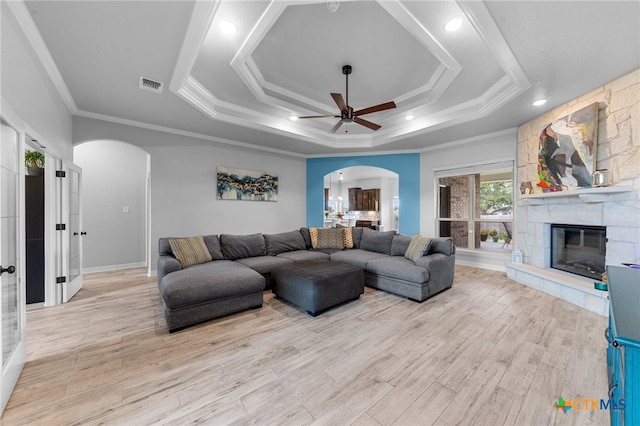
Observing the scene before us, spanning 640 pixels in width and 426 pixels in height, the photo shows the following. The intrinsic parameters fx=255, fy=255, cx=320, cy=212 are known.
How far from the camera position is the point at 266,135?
5.01 meters

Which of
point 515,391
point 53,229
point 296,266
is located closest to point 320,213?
point 296,266

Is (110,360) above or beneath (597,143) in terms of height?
beneath

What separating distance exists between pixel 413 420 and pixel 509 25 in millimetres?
3136

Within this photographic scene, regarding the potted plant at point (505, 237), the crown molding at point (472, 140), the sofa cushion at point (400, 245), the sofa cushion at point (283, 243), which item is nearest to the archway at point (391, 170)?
the crown molding at point (472, 140)

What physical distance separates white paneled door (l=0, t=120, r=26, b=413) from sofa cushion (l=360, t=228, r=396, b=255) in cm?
438

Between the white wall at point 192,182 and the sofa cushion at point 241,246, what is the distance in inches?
47.0

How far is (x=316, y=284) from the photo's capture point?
9.63 feet

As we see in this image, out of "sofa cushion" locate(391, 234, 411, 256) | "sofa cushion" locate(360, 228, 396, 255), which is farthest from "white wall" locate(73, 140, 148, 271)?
"sofa cushion" locate(391, 234, 411, 256)

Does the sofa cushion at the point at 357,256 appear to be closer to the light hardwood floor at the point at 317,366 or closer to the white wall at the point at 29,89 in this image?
the light hardwood floor at the point at 317,366

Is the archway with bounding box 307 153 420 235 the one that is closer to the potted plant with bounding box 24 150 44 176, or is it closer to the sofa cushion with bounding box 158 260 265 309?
the sofa cushion with bounding box 158 260 265 309

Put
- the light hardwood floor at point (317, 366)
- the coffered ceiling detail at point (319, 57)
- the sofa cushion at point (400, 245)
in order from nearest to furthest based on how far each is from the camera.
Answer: the light hardwood floor at point (317, 366)
the coffered ceiling detail at point (319, 57)
the sofa cushion at point (400, 245)

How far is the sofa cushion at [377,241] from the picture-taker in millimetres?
4660

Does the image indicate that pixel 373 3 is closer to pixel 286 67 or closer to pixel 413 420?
pixel 286 67

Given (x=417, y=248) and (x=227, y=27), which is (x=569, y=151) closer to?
(x=417, y=248)
